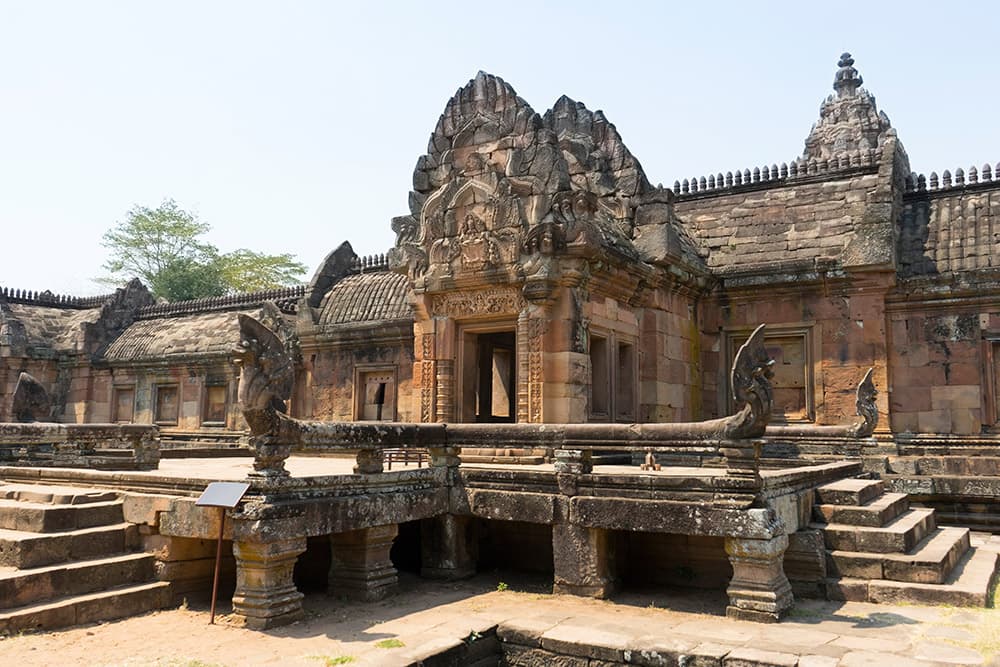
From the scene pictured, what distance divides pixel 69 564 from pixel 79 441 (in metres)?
3.89

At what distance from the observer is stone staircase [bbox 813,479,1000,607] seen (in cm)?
771

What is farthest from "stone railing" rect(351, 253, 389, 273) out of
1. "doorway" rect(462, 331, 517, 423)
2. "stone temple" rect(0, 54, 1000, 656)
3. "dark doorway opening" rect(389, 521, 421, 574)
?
"dark doorway opening" rect(389, 521, 421, 574)

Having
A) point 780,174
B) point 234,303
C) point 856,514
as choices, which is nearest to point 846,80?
point 780,174

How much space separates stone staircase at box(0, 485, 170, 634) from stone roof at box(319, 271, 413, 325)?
32.0ft

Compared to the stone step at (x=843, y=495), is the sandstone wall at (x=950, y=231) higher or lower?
higher

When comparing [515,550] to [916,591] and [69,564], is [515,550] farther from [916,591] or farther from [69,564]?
[69,564]

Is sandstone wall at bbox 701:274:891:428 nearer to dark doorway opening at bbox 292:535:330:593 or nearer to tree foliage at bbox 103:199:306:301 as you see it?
dark doorway opening at bbox 292:535:330:593

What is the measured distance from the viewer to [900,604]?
25.1 feet

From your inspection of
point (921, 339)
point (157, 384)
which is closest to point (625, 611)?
point (921, 339)

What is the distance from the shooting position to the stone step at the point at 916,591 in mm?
7551

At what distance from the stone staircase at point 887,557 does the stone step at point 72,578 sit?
665 cm

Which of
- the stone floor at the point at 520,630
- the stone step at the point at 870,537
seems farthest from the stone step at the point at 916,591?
the stone step at the point at 870,537

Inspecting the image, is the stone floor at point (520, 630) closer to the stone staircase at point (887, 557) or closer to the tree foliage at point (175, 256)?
the stone staircase at point (887, 557)

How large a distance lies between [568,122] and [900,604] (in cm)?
955
